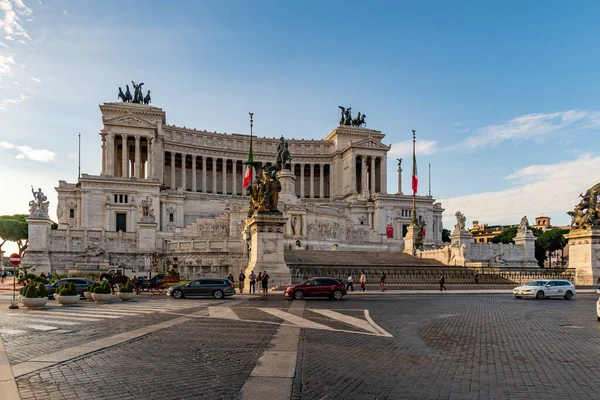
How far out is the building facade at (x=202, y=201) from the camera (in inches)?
2125

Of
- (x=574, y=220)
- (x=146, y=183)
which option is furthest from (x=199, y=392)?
(x=146, y=183)

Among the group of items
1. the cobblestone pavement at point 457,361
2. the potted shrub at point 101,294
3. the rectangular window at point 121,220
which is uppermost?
the rectangular window at point 121,220

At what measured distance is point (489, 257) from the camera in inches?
2467

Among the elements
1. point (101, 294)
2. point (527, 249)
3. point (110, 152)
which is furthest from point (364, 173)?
point (101, 294)

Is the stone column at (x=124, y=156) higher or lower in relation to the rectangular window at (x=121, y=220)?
higher

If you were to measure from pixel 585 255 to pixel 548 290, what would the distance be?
12.2m

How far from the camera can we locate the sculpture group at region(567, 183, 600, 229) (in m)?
39.1

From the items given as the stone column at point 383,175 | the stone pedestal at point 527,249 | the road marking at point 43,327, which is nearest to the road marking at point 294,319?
the road marking at point 43,327

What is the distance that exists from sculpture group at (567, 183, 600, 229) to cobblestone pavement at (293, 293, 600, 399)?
75.3 feet

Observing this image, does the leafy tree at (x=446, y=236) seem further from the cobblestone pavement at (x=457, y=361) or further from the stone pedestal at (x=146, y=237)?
the cobblestone pavement at (x=457, y=361)

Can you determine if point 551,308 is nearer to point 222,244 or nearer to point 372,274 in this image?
point 372,274

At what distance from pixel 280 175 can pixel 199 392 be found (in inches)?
2700

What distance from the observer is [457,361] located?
1135 cm

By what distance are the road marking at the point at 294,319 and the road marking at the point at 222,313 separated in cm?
149
